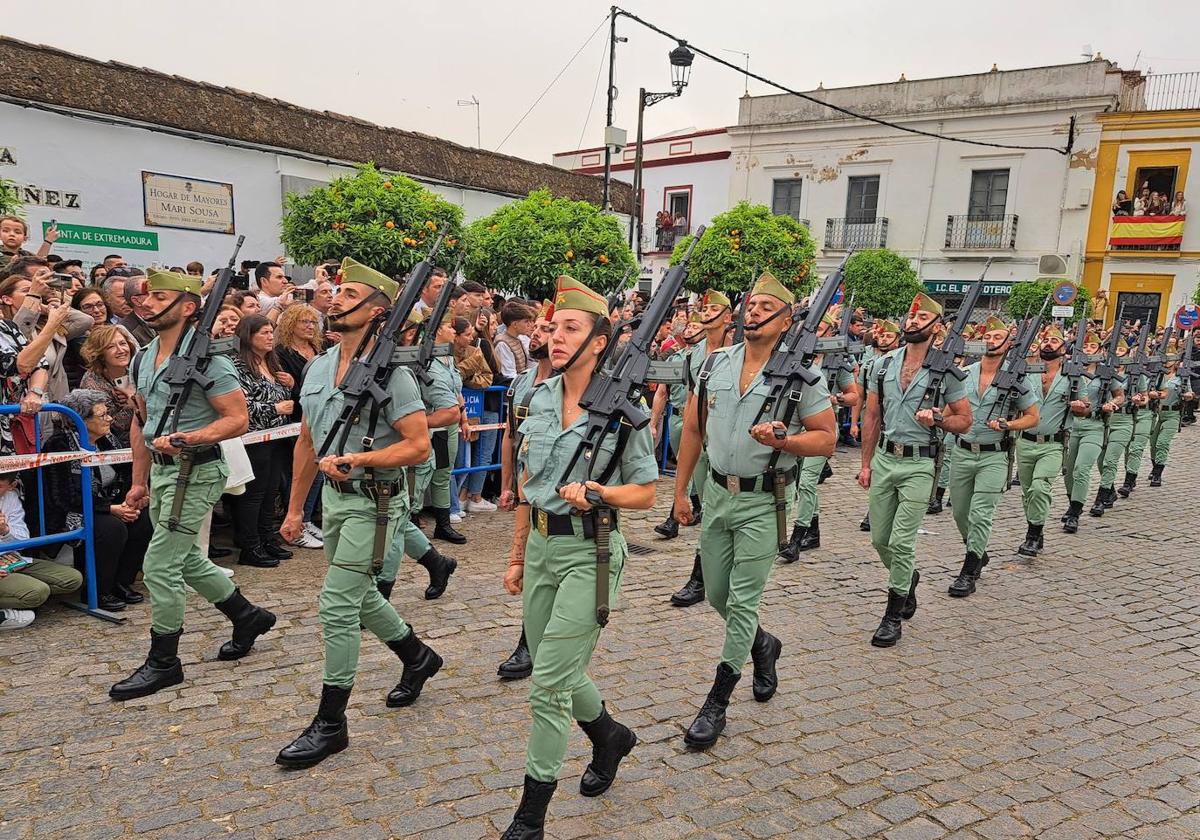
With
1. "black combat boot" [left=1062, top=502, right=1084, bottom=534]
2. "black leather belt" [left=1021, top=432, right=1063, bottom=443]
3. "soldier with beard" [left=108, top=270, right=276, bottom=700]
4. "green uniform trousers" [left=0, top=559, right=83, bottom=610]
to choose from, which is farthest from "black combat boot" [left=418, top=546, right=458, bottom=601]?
"black combat boot" [left=1062, top=502, right=1084, bottom=534]

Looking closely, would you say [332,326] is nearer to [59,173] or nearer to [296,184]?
[59,173]

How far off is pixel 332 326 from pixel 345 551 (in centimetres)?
110

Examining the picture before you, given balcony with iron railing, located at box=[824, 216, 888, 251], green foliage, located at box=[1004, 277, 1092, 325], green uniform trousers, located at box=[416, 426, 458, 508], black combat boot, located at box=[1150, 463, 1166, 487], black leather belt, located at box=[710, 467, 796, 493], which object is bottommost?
black combat boot, located at box=[1150, 463, 1166, 487]

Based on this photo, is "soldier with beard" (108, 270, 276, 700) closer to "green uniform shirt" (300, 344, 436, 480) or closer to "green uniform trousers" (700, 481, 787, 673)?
"green uniform shirt" (300, 344, 436, 480)

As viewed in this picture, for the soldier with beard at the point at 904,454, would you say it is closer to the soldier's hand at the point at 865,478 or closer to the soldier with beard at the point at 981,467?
the soldier's hand at the point at 865,478

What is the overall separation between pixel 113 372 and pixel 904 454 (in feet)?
18.3

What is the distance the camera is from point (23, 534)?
205 inches

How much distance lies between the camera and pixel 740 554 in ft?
14.3

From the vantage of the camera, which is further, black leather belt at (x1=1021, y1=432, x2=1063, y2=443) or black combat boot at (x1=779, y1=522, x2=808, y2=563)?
black leather belt at (x1=1021, y1=432, x2=1063, y2=443)

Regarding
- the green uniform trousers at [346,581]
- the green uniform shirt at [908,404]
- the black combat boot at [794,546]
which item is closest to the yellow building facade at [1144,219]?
the black combat boot at [794,546]

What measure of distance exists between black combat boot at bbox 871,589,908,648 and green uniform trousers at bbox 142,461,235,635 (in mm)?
4161

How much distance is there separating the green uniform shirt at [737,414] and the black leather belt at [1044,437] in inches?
189

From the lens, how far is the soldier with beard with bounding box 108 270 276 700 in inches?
172

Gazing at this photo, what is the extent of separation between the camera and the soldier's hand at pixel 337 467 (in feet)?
12.5
